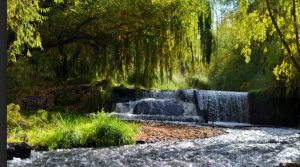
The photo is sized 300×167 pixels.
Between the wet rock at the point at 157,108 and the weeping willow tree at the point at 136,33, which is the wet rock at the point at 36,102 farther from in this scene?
the wet rock at the point at 157,108

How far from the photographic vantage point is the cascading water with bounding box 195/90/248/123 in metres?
23.1

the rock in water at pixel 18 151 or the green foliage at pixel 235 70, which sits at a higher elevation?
the green foliage at pixel 235 70

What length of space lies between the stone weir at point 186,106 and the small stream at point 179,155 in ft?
24.8

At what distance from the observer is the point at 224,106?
23359 mm

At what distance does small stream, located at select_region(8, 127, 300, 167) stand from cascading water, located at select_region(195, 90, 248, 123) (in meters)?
10.6

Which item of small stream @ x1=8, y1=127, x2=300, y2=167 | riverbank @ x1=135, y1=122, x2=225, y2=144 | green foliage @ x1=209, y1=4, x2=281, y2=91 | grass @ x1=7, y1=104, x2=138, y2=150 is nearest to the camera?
small stream @ x1=8, y1=127, x2=300, y2=167

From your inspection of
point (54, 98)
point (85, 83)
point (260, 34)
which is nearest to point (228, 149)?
point (260, 34)

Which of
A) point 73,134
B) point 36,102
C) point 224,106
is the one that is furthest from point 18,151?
point 224,106

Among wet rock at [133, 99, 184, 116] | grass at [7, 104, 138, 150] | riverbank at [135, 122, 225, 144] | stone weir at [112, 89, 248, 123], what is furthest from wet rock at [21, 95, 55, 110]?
grass at [7, 104, 138, 150]

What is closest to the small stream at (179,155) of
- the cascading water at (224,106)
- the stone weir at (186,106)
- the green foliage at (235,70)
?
the stone weir at (186,106)

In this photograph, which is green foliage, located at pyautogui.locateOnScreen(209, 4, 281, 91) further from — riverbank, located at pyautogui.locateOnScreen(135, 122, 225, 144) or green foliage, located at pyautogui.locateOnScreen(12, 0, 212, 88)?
riverbank, located at pyautogui.locateOnScreen(135, 122, 225, 144)

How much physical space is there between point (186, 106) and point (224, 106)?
289 centimetres

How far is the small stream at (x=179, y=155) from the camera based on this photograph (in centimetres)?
845

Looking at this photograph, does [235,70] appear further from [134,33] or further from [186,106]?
[134,33]
